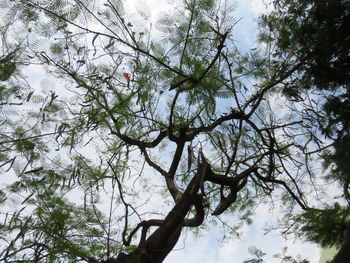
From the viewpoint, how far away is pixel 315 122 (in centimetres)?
367

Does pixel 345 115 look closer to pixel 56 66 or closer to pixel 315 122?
pixel 315 122

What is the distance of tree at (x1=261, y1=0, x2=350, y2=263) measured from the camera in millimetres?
3211

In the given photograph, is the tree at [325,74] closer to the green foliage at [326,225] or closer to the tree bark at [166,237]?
the green foliage at [326,225]

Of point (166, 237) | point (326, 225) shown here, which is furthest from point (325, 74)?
point (166, 237)

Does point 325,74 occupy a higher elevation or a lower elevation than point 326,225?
higher

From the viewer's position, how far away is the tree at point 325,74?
321 cm

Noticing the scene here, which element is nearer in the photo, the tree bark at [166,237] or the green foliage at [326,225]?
the tree bark at [166,237]

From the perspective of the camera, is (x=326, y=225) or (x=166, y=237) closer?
(x=166, y=237)

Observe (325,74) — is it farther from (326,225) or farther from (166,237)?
(166,237)

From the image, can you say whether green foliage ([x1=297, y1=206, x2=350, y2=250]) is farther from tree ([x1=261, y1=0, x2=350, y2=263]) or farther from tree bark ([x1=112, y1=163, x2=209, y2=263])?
tree bark ([x1=112, y1=163, x2=209, y2=263])

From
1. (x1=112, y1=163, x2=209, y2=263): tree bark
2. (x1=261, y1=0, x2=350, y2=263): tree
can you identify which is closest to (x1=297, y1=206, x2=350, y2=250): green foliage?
(x1=261, y1=0, x2=350, y2=263): tree

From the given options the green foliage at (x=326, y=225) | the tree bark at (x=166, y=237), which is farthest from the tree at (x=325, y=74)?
the tree bark at (x=166, y=237)

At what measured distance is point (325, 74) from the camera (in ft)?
11.3

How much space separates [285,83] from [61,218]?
2.57 m
